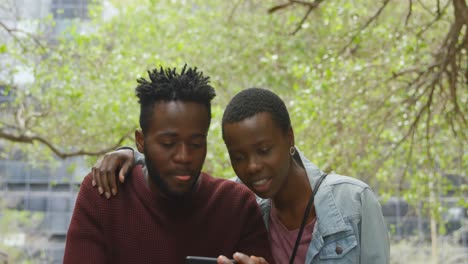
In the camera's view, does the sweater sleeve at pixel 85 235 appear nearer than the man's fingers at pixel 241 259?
No

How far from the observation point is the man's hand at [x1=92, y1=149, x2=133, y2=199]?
2.77 meters

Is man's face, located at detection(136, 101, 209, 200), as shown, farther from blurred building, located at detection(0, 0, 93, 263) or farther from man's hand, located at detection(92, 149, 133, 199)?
blurred building, located at detection(0, 0, 93, 263)

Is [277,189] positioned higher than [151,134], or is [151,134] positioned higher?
[151,134]

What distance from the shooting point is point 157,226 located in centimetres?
273

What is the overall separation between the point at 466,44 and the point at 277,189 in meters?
4.04

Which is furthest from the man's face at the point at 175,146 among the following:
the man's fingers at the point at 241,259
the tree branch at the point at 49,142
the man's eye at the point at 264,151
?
the tree branch at the point at 49,142

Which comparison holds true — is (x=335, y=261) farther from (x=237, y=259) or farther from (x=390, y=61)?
(x=390, y=61)

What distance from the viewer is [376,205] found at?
287 centimetres

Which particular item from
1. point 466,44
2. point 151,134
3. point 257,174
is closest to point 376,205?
point 257,174

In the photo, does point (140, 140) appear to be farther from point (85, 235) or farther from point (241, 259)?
point (241, 259)

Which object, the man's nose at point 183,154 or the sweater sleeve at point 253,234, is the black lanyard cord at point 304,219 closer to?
the sweater sleeve at point 253,234

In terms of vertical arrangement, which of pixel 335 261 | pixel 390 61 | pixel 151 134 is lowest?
pixel 335 261

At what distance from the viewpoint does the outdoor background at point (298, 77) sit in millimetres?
7336

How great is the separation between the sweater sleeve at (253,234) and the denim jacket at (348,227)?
20 cm
